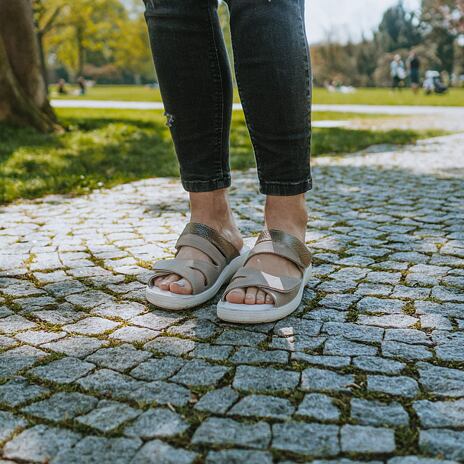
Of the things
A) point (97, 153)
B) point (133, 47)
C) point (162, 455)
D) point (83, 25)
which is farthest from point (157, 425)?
point (133, 47)

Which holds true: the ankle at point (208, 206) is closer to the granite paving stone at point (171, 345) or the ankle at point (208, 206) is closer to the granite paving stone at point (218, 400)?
the granite paving stone at point (171, 345)

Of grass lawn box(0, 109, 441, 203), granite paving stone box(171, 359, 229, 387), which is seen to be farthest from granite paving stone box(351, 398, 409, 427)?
grass lawn box(0, 109, 441, 203)

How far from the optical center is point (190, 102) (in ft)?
A: 6.54

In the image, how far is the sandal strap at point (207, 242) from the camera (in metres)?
2.07

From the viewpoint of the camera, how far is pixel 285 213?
1.97m

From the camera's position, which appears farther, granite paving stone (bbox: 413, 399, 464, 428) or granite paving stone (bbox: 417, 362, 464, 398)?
granite paving stone (bbox: 417, 362, 464, 398)

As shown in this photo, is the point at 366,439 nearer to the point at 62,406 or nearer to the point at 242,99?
the point at 62,406

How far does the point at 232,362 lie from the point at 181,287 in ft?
1.33

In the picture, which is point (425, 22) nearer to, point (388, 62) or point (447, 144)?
point (388, 62)

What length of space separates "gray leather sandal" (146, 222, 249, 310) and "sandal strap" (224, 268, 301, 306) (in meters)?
0.14

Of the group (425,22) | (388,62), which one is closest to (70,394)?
(388,62)

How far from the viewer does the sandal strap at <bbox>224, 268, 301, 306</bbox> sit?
73.2 inches

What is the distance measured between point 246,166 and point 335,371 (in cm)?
423

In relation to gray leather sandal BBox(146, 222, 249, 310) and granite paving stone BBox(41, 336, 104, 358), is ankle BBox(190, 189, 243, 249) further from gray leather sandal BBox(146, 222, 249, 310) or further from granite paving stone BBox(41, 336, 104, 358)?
granite paving stone BBox(41, 336, 104, 358)
